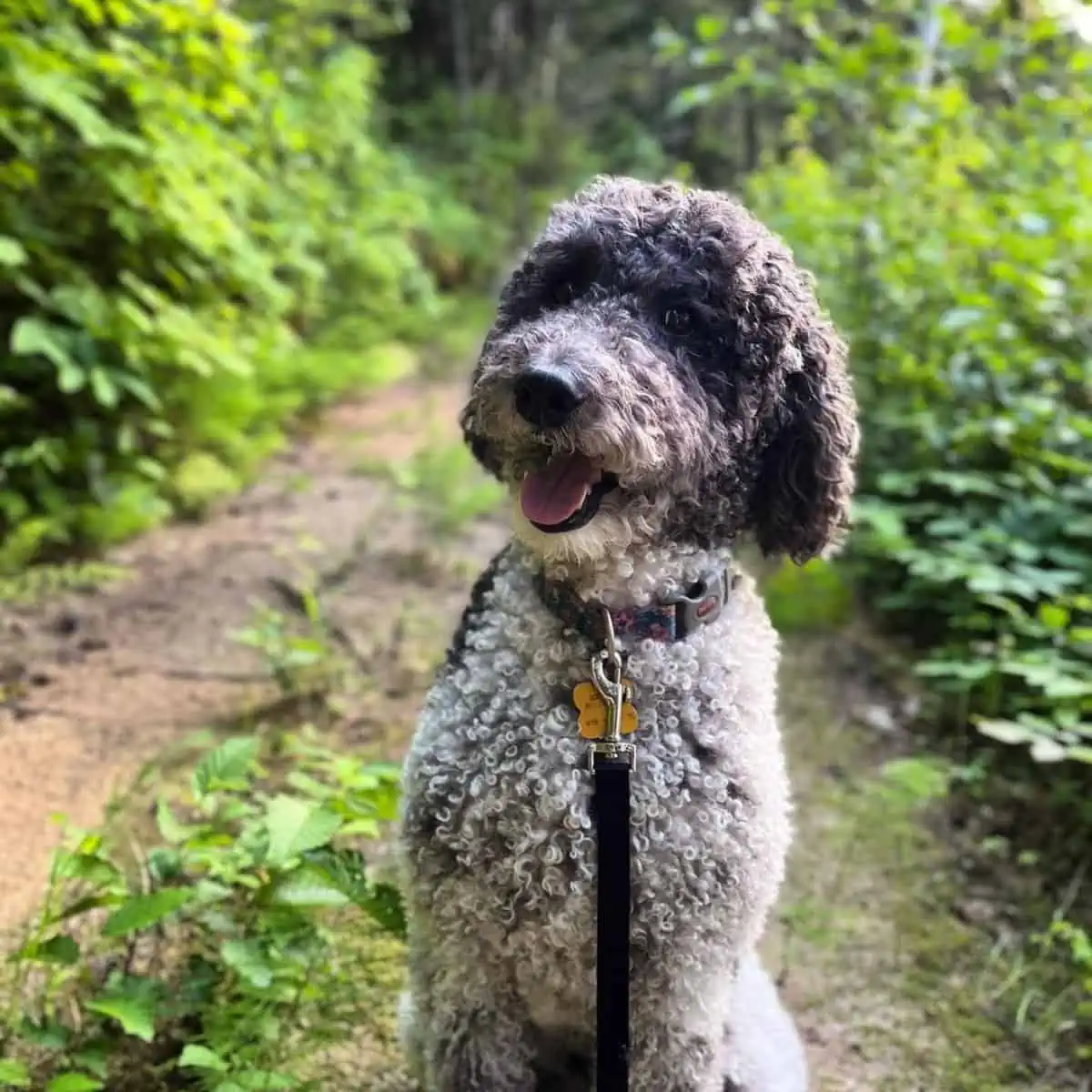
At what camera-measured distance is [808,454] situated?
187cm

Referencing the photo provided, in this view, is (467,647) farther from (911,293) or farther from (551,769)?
(911,293)

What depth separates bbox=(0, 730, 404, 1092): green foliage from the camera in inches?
79.0

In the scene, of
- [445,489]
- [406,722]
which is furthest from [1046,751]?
[445,489]

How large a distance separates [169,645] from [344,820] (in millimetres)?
1895

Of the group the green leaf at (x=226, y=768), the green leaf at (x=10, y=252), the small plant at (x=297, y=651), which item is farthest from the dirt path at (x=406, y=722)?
the green leaf at (x=10, y=252)

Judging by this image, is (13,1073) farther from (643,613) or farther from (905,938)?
(905,938)

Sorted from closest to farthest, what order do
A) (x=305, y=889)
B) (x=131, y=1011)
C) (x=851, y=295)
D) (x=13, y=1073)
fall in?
1. (x=13, y=1073)
2. (x=131, y=1011)
3. (x=305, y=889)
4. (x=851, y=295)

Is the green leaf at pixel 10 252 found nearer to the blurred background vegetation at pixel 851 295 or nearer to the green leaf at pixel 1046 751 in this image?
the blurred background vegetation at pixel 851 295

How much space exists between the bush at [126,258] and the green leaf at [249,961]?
2.35 metres

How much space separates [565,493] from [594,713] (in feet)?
1.26

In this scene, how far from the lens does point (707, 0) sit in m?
12.9

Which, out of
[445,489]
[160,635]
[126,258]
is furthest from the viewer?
[445,489]

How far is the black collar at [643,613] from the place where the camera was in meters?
1.82

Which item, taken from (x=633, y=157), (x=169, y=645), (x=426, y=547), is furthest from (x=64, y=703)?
(x=633, y=157)
